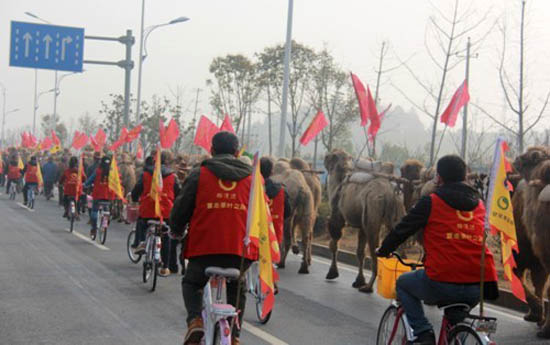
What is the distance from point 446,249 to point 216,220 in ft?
5.49

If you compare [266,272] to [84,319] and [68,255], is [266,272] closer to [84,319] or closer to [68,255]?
[84,319]

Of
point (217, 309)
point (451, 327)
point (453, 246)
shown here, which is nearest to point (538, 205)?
point (453, 246)

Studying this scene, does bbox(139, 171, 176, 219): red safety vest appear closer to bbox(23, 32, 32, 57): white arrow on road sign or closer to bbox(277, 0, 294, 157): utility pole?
bbox(277, 0, 294, 157): utility pole

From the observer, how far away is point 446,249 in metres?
5.53

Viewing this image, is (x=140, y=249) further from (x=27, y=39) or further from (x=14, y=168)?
(x=14, y=168)

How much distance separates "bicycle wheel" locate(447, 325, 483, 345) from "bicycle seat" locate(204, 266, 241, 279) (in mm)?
1573

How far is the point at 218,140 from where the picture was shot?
235 inches

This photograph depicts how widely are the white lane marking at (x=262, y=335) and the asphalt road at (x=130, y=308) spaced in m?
0.01

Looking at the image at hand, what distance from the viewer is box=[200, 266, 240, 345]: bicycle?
17.5 ft

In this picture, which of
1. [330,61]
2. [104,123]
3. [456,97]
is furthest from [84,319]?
Answer: [104,123]

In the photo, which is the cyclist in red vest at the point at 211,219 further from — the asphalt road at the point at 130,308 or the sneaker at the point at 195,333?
the asphalt road at the point at 130,308

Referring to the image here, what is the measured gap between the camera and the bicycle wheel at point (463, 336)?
501cm

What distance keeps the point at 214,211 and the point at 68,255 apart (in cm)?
911

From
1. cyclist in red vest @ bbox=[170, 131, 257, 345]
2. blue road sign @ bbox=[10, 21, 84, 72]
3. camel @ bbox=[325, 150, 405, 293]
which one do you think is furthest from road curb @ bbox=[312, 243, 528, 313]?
blue road sign @ bbox=[10, 21, 84, 72]
